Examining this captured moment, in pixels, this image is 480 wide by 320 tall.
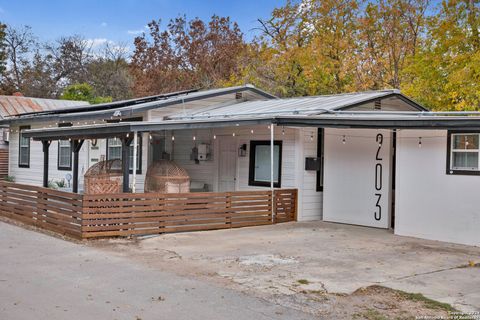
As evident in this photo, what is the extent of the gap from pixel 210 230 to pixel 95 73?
131ft

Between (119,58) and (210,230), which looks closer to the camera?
A: (210,230)

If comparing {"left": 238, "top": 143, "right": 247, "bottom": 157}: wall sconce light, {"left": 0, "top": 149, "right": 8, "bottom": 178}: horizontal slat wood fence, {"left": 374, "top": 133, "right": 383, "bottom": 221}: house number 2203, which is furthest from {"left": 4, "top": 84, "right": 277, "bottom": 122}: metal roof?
{"left": 374, "top": 133, "right": 383, "bottom": 221}: house number 2203

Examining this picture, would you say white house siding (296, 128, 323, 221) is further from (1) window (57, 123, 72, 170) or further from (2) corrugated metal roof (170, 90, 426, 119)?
(1) window (57, 123, 72, 170)

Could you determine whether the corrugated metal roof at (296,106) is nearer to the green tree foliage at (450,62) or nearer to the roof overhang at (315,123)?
the roof overhang at (315,123)

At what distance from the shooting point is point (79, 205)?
1043cm

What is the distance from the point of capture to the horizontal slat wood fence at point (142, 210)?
10461mm

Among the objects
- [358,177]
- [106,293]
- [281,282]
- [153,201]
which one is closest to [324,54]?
[358,177]

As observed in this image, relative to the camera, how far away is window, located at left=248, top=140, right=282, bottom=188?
45.6ft

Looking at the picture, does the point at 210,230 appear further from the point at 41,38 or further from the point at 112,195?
the point at 41,38

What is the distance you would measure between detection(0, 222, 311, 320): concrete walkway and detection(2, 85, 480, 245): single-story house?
319 cm

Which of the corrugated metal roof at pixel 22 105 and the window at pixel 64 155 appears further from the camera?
the corrugated metal roof at pixel 22 105

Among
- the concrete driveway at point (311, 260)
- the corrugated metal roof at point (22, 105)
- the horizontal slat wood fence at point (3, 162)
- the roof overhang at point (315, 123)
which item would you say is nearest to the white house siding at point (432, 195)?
the concrete driveway at point (311, 260)

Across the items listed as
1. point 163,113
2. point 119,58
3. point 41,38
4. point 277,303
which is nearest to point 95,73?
point 119,58

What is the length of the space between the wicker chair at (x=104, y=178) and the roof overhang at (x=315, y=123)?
111cm
